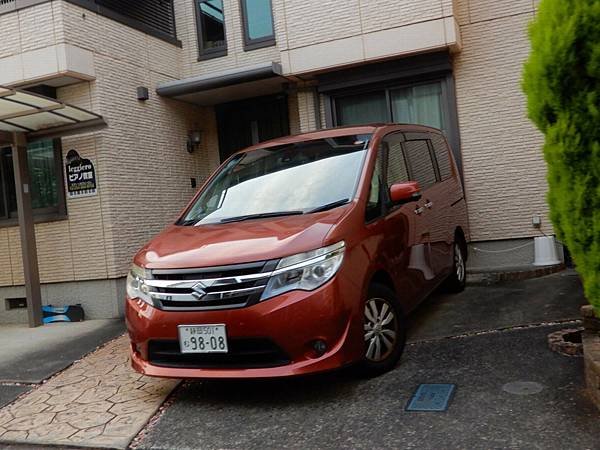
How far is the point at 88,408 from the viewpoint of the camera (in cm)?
457

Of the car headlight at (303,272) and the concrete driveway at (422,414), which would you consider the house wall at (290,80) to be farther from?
the car headlight at (303,272)

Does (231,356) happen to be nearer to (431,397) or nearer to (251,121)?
(431,397)

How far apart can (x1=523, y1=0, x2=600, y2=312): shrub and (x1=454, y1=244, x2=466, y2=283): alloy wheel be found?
11.4 ft

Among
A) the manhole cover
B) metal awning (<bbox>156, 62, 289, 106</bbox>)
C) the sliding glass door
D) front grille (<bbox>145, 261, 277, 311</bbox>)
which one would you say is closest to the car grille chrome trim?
front grille (<bbox>145, 261, 277, 311</bbox>)

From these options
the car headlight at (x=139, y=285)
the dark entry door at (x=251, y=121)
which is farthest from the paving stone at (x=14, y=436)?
the dark entry door at (x=251, y=121)

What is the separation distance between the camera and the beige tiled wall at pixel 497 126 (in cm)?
848

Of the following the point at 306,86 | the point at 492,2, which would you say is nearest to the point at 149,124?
the point at 306,86

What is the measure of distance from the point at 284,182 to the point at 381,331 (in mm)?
1486

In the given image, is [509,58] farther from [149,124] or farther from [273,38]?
[149,124]

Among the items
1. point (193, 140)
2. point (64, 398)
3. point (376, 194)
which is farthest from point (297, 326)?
point (193, 140)

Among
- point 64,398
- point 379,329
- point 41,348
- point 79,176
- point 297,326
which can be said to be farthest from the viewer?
point 79,176

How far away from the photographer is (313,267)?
3971mm

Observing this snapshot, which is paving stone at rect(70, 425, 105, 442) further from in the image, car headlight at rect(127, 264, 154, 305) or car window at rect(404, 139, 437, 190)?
car window at rect(404, 139, 437, 190)

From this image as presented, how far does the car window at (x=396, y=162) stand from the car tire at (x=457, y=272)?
159 cm
